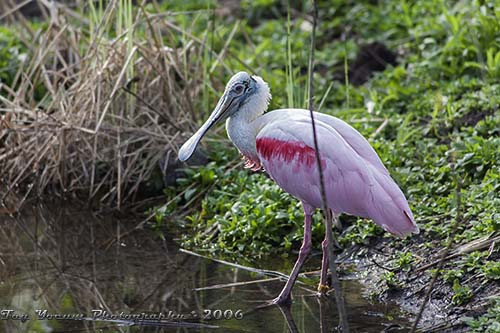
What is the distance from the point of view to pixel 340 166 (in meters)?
5.58

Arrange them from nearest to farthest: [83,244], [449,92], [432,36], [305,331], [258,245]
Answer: [305,331]
[258,245]
[83,244]
[449,92]
[432,36]

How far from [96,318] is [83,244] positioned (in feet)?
5.42

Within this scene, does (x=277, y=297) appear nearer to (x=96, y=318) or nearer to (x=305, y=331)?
(x=305, y=331)

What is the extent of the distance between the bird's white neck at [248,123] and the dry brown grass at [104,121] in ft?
5.06

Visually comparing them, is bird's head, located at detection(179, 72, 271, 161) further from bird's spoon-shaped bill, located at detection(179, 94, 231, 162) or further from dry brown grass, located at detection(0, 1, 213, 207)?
dry brown grass, located at detection(0, 1, 213, 207)

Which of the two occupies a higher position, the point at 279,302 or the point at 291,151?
the point at 291,151

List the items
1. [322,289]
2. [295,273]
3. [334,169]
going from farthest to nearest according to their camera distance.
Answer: [322,289]
[295,273]
[334,169]

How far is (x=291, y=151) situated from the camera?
572 centimetres

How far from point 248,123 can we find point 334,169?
76cm

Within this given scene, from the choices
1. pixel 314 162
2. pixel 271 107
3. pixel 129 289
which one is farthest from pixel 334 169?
pixel 271 107

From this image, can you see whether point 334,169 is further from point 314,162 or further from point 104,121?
point 104,121

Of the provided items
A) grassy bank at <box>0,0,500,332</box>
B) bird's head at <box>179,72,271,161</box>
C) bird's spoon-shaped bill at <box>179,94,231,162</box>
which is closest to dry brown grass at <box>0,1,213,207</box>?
grassy bank at <box>0,0,500,332</box>

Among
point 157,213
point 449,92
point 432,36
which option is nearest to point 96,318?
point 157,213

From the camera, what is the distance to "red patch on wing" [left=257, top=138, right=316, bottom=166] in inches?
224
